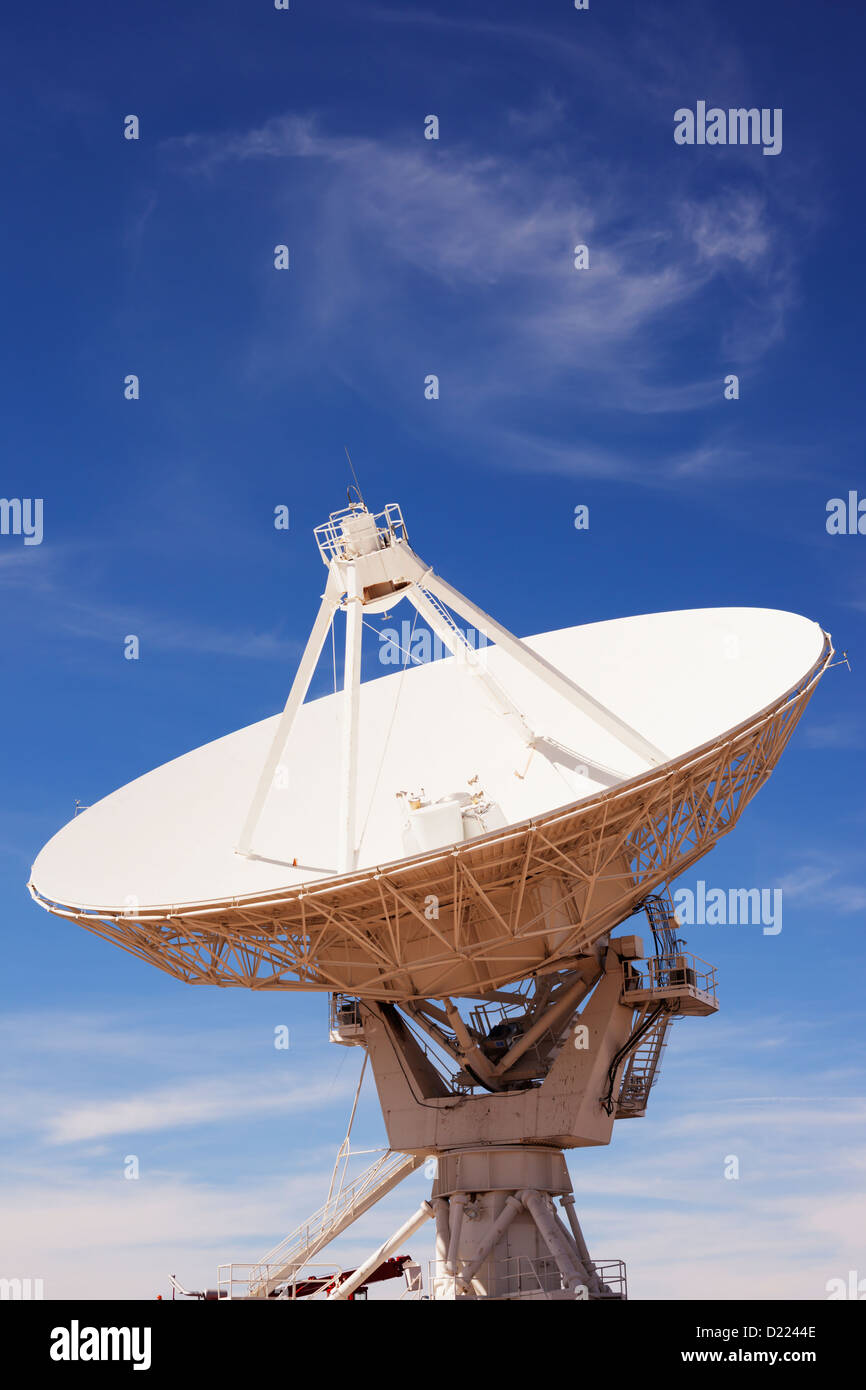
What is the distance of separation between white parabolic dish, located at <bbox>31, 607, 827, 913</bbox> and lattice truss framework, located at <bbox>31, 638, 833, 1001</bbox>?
25.8 inches

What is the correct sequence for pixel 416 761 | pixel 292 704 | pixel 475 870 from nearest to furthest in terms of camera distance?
pixel 475 870 → pixel 292 704 → pixel 416 761

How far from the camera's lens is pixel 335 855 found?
1087 inches

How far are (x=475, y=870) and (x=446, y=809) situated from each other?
→ 2460mm

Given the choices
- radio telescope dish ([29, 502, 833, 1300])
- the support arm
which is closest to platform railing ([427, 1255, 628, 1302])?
radio telescope dish ([29, 502, 833, 1300])

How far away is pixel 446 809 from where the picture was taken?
81.8 ft

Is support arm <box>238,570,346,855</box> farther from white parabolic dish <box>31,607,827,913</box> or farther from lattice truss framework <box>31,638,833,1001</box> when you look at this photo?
lattice truss framework <box>31,638,833,1001</box>

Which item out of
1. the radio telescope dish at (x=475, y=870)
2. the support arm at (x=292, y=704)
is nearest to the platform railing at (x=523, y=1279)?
the radio telescope dish at (x=475, y=870)

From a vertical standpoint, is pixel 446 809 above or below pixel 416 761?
below

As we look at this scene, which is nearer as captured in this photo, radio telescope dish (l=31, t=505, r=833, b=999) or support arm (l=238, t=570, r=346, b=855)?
radio telescope dish (l=31, t=505, r=833, b=999)

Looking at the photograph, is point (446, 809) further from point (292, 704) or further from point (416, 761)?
point (416, 761)

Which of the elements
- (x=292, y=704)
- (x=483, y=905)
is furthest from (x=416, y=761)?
(x=483, y=905)

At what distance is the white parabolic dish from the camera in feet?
84.2

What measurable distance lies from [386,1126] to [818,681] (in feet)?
39.8
